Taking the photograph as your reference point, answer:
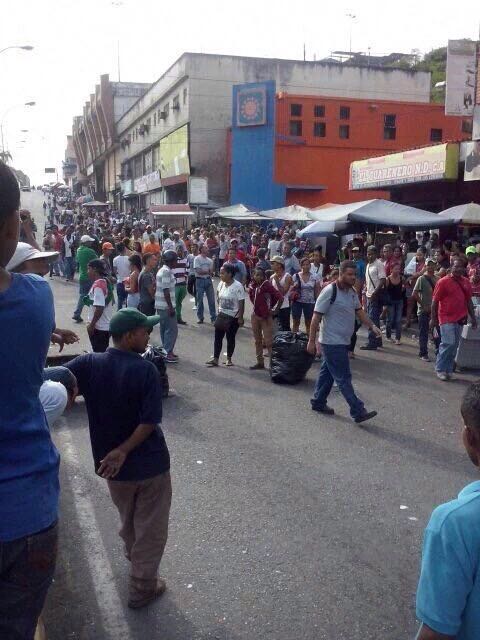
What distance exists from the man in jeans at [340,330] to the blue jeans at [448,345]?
7.72 feet

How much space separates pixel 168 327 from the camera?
10211 mm

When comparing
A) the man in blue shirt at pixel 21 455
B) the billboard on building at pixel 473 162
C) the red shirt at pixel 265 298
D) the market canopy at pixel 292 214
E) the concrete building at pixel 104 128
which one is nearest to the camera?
the man in blue shirt at pixel 21 455

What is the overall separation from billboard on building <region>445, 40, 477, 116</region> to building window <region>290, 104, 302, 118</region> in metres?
16.3

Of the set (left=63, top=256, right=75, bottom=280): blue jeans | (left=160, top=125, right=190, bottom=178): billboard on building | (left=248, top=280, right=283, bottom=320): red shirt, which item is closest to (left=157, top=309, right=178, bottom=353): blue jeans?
(left=248, top=280, right=283, bottom=320): red shirt

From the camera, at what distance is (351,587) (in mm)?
4078

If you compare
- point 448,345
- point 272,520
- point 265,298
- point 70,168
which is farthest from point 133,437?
point 70,168

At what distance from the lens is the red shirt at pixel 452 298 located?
31.2ft

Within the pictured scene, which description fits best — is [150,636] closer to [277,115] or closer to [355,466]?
[355,466]

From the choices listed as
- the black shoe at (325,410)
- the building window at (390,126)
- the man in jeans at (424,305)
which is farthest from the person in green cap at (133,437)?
the building window at (390,126)

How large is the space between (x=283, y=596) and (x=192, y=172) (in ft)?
131

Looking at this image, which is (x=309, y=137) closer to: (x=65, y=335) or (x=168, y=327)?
(x=168, y=327)

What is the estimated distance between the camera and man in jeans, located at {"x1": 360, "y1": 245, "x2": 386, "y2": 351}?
1208 cm

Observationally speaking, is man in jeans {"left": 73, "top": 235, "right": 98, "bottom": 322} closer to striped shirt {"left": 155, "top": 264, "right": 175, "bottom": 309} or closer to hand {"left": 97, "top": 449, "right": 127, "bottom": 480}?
striped shirt {"left": 155, "top": 264, "right": 175, "bottom": 309}

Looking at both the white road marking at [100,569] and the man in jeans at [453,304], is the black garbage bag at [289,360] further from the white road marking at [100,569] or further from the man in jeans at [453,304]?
the white road marking at [100,569]
